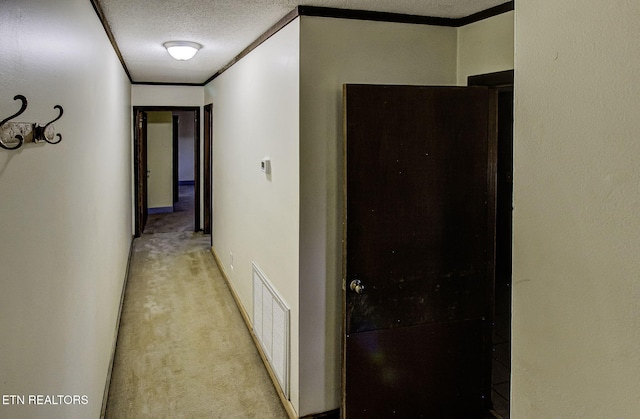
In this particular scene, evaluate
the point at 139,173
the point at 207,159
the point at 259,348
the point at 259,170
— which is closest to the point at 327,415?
the point at 259,348

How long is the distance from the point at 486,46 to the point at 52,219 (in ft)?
7.14

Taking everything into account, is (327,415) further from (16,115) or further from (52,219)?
(16,115)

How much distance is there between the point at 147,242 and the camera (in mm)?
6895

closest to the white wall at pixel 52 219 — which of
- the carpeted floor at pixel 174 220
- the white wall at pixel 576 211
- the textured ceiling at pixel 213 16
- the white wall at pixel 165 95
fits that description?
the textured ceiling at pixel 213 16

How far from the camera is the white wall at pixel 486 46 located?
2.39 meters

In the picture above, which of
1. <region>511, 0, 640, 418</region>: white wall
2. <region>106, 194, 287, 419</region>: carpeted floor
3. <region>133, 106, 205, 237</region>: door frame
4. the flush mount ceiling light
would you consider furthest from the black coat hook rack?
<region>133, 106, 205, 237</region>: door frame

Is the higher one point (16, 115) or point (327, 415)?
point (16, 115)

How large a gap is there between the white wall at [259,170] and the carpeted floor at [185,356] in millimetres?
283

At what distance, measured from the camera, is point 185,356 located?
342 centimetres

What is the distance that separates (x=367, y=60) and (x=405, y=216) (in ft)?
2.81

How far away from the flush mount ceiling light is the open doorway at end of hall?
203cm

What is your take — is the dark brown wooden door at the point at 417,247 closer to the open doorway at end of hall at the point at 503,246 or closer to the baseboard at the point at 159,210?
the open doorway at end of hall at the point at 503,246

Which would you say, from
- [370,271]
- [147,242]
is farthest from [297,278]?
[147,242]

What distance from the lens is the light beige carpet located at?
280 centimetres
